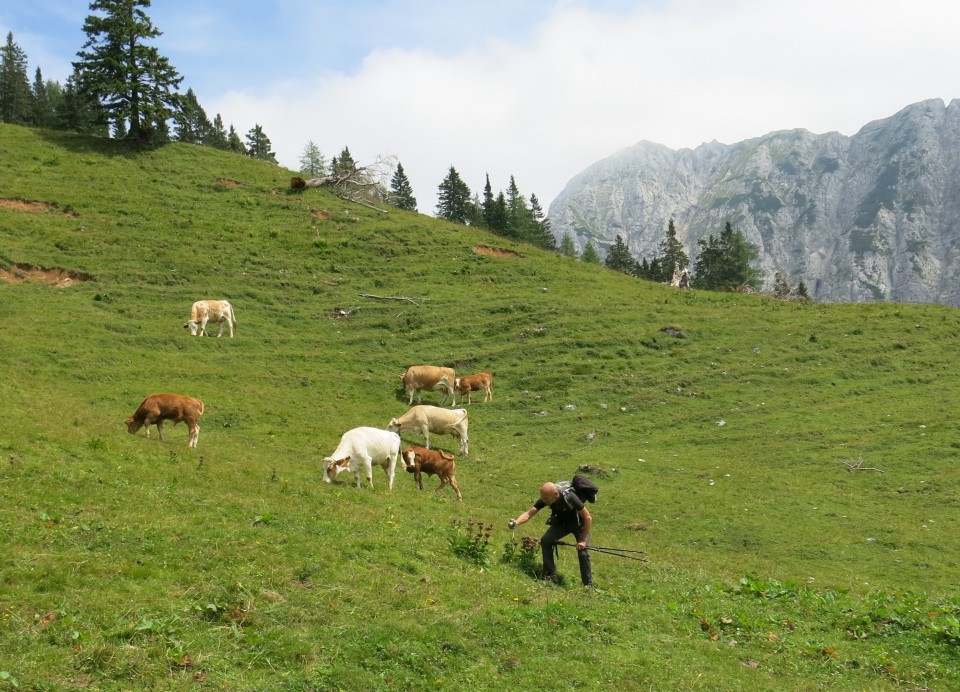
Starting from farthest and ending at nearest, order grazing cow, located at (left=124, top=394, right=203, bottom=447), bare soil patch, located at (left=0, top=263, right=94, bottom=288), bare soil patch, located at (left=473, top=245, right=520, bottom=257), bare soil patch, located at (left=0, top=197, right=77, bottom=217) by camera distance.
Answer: bare soil patch, located at (left=473, top=245, right=520, bottom=257) → bare soil patch, located at (left=0, top=197, right=77, bottom=217) → bare soil patch, located at (left=0, top=263, right=94, bottom=288) → grazing cow, located at (left=124, top=394, right=203, bottom=447)

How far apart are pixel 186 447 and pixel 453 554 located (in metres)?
9.30

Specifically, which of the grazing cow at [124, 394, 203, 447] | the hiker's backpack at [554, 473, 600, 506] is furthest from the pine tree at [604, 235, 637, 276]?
the hiker's backpack at [554, 473, 600, 506]

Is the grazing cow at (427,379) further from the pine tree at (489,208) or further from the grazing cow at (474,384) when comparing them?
the pine tree at (489,208)

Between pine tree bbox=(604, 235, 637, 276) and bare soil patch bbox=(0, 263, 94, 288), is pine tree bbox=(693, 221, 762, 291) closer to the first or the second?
pine tree bbox=(604, 235, 637, 276)

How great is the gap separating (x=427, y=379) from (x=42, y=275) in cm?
2135

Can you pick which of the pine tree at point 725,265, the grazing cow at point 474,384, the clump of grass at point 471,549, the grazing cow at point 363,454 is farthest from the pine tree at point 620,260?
the clump of grass at point 471,549

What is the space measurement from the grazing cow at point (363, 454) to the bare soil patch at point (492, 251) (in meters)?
32.9

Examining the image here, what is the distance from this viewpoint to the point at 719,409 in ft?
99.7

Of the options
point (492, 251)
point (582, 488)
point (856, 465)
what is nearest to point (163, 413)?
point (582, 488)

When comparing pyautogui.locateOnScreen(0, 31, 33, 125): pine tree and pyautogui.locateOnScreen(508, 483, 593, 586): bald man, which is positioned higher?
pyautogui.locateOnScreen(0, 31, 33, 125): pine tree

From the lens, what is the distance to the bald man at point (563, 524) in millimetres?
12146

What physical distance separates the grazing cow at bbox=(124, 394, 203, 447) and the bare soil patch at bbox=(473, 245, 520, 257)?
3292cm

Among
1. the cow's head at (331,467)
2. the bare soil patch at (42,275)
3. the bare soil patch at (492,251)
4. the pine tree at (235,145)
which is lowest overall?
the cow's head at (331,467)

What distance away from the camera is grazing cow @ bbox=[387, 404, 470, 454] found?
81.8 ft
